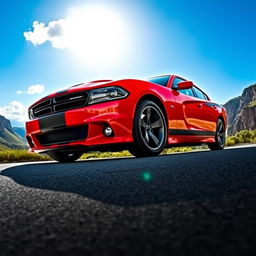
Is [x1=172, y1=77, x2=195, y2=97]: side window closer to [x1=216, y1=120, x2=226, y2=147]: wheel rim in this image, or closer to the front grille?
[x1=216, y1=120, x2=226, y2=147]: wheel rim

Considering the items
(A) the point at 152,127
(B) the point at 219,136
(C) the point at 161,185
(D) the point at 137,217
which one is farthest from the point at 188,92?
(D) the point at 137,217

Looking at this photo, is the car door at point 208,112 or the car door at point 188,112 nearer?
the car door at point 188,112

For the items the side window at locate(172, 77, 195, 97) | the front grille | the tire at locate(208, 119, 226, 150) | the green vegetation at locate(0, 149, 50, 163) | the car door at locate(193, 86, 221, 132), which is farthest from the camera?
the green vegetation at locate(0, 149, 50, 163)

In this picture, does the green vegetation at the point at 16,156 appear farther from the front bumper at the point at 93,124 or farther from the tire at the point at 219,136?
the tire at the point at 219,136

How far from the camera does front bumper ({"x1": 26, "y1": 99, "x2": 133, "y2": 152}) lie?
3854mm

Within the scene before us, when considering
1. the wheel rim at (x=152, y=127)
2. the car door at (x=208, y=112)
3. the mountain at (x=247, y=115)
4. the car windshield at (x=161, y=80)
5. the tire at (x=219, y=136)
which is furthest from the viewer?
the mountain at (x=247, y=115)

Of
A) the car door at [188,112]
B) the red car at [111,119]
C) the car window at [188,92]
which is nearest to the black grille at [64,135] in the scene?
the red car at [111,119]

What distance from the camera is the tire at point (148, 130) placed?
4039mm

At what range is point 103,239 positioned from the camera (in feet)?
3.07

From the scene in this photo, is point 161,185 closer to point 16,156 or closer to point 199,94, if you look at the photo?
point 199,94

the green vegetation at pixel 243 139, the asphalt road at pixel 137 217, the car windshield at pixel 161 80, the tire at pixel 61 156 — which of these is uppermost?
the car windshield at pixel 161 80

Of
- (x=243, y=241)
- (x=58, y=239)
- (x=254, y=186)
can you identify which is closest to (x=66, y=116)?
(x=254, y=186)

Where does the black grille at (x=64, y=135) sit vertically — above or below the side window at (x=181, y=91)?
below

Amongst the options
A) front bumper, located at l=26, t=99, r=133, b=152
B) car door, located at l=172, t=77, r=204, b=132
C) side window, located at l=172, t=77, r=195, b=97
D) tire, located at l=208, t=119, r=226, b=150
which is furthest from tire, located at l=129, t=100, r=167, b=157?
tire, located at l=208, t=119, r=226, b=150
